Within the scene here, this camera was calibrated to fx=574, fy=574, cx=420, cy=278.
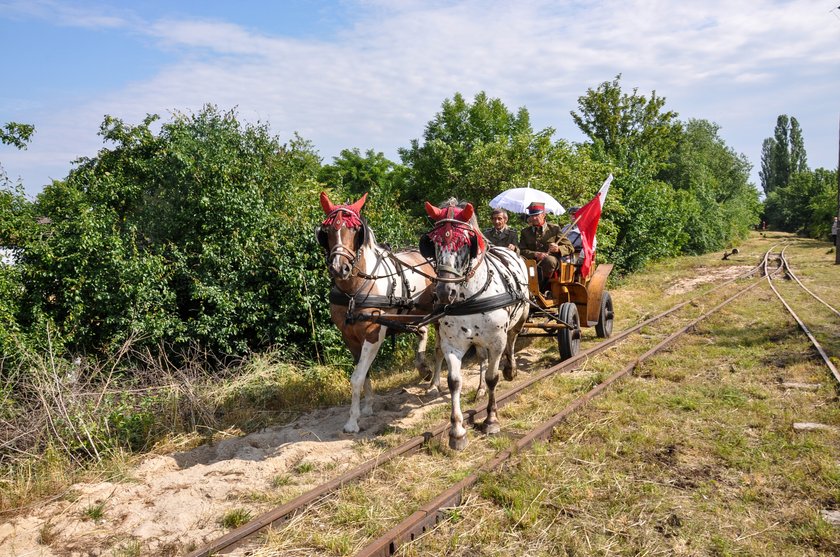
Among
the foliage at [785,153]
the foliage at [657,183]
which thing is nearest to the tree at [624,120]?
the foliage at [657,183]

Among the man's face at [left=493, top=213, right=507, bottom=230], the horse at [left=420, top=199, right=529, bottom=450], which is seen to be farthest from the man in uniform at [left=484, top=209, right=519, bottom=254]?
the horse at [left=420, top=199, right=529, bottom=450]

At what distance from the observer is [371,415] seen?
22.0 ft

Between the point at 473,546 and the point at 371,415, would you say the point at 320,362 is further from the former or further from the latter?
the point at 473,546

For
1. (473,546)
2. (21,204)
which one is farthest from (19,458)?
(21,204)

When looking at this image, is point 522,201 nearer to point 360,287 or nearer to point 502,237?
point 502,237

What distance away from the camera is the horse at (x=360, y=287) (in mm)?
5703

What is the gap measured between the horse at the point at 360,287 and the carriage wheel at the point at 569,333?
8.63 ft

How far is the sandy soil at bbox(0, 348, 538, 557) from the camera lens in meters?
3.91

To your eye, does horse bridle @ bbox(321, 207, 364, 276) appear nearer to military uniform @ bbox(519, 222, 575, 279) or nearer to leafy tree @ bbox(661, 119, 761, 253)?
military uniform @ bbox(519, 222, 575, 279)

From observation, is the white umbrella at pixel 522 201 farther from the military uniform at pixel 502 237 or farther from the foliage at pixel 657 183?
the foliage at pixel 657 183

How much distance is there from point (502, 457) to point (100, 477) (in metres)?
3.60

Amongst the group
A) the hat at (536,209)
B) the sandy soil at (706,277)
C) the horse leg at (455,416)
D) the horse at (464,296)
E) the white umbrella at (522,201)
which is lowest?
the sandy soil at (706,277)

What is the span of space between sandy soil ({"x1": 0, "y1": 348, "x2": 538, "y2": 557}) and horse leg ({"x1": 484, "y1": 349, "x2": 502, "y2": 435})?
824mm

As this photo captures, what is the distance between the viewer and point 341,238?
224 inches
